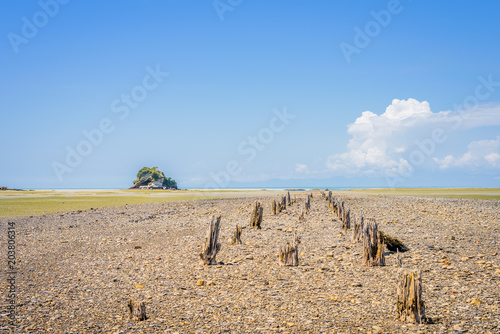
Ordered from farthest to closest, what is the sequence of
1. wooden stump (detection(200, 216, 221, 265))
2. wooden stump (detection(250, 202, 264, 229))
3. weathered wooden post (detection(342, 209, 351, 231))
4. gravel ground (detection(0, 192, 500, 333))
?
wooden stump (detection(250, 202, 264, 229)) < weathered wooden post (detection(342, 209, 351, 231)) < wooden stump (detection(200, 216, 221, 265)) < gravel ground (detection(0, 192, 500, 333))

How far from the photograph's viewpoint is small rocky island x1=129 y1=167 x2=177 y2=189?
4208 inches

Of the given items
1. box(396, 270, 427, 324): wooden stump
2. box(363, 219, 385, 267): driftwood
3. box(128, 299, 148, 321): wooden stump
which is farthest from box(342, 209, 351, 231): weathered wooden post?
box(128, 299, 148, 321): wooden stump

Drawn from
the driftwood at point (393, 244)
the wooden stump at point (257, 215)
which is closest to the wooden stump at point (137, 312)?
the driftwood at point (393, 244)

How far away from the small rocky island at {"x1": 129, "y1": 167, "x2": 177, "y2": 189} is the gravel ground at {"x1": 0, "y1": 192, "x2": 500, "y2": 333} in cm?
8858

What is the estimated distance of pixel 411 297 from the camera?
7699mm

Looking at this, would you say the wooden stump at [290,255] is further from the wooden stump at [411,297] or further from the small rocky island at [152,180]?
the small rocky island at [152,180]

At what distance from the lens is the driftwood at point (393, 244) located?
14.3 metres

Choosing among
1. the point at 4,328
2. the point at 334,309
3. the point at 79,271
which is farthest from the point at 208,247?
the point at 4,328

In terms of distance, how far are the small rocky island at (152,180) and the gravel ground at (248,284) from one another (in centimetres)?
8858

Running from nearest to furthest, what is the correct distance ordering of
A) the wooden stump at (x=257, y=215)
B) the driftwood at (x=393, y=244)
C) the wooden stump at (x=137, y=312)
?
the wooden stump at (x=137, y=312) < the driftwood at (x=393, y=244) < the wooden stump at (x=257, y=215)

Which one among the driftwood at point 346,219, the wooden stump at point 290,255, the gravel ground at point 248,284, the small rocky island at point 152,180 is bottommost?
the gravel ground at point 248,284

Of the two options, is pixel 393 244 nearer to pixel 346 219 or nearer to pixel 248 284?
pixel 346 219

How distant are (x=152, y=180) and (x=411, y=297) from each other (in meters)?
105

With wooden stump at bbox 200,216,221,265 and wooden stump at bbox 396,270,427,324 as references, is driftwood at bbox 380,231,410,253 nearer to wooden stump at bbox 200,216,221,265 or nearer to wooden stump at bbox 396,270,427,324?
wooden stump at bbox 200,216,221,265
